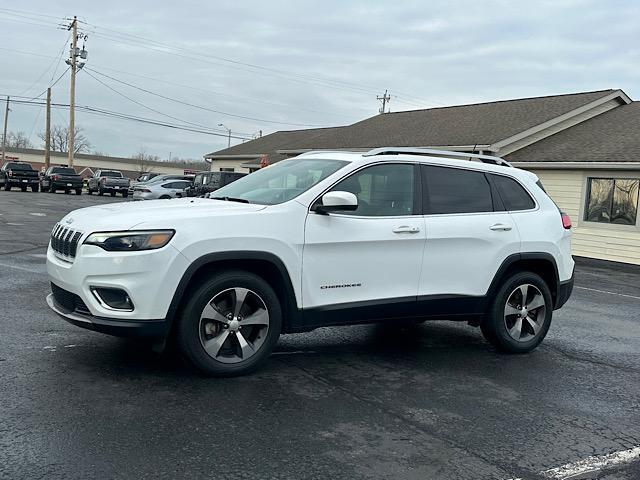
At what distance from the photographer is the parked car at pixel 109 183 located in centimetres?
4166

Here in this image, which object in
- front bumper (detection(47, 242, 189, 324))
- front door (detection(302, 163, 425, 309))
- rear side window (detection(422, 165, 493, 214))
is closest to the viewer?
front bumper (detection(47, 242, 189, 324))

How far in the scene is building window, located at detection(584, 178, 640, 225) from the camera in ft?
58.2

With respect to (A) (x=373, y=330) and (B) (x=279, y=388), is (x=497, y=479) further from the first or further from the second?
(A) (x=373, y=330)

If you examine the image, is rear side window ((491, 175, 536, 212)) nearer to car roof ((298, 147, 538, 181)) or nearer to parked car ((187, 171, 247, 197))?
car roof ((298, 147, 538, 181))

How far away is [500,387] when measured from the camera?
5.32 metres

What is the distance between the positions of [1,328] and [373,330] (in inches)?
146

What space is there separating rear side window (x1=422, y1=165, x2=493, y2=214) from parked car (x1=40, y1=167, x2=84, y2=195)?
38011 mm

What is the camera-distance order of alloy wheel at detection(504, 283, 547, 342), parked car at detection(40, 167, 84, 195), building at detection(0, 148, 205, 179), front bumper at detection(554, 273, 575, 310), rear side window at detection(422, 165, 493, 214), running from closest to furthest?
1. rear side window at detection(422, 165, 493, 214)
2. alloy wheel at detection(504, 283, 547, 342)
3. front bumper at detection(554, 273, 575, 310)
4. parked car at detection(40, 167, 84, 195)
5. building at detection(0, 148, 205, 179)

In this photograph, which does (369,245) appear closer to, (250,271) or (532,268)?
(250,271)

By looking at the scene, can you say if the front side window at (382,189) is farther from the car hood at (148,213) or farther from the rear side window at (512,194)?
the rear side window at (512,194)

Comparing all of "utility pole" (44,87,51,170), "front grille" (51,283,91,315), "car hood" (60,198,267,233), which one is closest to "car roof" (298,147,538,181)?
"car hood" (60,198,267,233)

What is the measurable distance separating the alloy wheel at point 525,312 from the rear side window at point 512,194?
789 mm

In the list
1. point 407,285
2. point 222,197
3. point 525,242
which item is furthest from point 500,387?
point 222,197

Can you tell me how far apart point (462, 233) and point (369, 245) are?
1034mm
